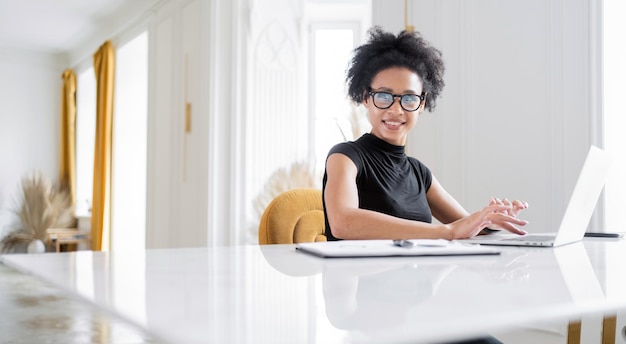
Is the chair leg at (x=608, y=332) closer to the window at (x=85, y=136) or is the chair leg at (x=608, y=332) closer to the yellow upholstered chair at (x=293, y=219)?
the yellow upholstered chair at (x=293, y=219)

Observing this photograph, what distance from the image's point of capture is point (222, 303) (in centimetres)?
59

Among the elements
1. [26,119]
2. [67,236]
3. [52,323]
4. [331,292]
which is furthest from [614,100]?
[26,119]

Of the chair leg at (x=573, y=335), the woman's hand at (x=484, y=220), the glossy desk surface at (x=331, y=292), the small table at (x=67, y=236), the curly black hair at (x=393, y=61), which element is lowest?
the small table at (x=67, y=236)

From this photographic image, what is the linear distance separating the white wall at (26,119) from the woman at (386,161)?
798 cm

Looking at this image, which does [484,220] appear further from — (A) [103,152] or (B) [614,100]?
(A) [103,152]

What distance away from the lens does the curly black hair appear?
200 cm

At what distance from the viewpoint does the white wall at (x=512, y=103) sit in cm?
270

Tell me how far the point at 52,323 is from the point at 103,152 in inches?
137

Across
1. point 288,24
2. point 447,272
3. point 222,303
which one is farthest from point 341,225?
point 288,24

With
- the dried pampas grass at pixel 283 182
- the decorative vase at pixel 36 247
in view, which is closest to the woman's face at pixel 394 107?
the dried pampas grass at pixel 283 182

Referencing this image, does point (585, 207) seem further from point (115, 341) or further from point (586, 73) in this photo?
point (115, 341)

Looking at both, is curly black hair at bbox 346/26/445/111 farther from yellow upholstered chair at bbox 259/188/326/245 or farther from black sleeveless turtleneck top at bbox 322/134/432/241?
yellow upholstered chair at bbox 259/188/326/245

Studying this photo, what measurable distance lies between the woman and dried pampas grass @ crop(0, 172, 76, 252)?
7105mm

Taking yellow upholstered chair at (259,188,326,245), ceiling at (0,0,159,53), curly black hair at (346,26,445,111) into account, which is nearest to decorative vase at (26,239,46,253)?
ceiling at (0,0,159,53)
